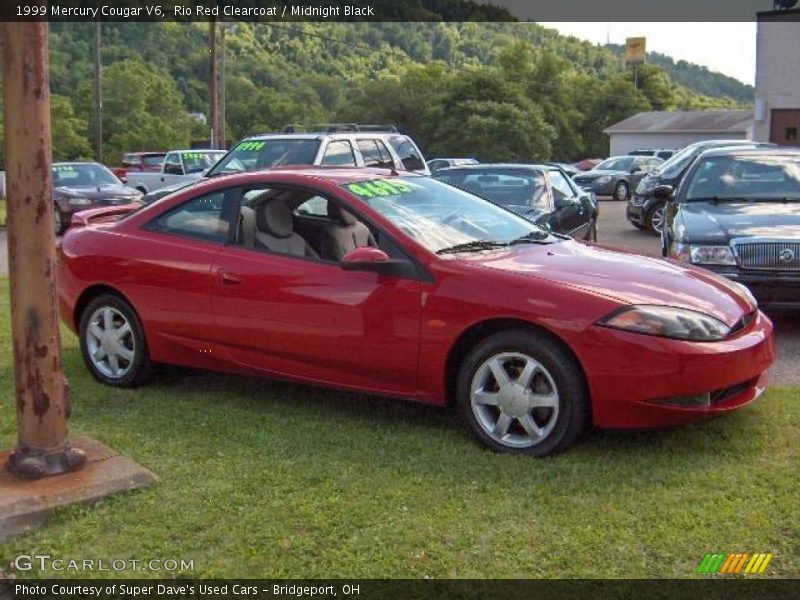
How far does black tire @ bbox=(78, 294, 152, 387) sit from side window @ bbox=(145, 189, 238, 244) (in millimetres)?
539

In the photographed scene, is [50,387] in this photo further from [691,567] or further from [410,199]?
[691,567]

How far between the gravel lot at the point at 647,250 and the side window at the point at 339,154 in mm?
3752

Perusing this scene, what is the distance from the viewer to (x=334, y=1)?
14.6m

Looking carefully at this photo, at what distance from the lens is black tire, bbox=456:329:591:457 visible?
4.43 metres

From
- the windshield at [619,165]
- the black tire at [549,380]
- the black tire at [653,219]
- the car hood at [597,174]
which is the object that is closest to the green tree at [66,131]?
the windshield at [619,165]

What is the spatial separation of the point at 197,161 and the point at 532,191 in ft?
47.5

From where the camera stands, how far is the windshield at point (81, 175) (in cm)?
2016

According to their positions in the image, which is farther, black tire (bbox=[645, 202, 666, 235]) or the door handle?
black tire (bbox=[645, 202, 666, 235])

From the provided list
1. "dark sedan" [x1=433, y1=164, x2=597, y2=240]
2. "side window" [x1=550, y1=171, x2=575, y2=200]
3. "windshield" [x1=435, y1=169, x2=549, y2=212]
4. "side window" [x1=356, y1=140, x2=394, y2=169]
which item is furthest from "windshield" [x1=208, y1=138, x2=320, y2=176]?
"side window" [x1=550, y1=171, x2=575, y2=200]

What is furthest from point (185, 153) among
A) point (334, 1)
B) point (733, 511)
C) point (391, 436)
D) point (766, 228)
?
point (733, 511)

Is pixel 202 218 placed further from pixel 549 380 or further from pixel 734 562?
pixel 734 562

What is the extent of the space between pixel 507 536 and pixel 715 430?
1749 millimetres

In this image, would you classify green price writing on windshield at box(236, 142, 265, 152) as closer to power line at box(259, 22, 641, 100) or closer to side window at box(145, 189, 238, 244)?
side window at box(145, 189, 238, 244)

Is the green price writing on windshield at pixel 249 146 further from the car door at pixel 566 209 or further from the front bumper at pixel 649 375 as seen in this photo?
the front bumper at pixel 649 375
